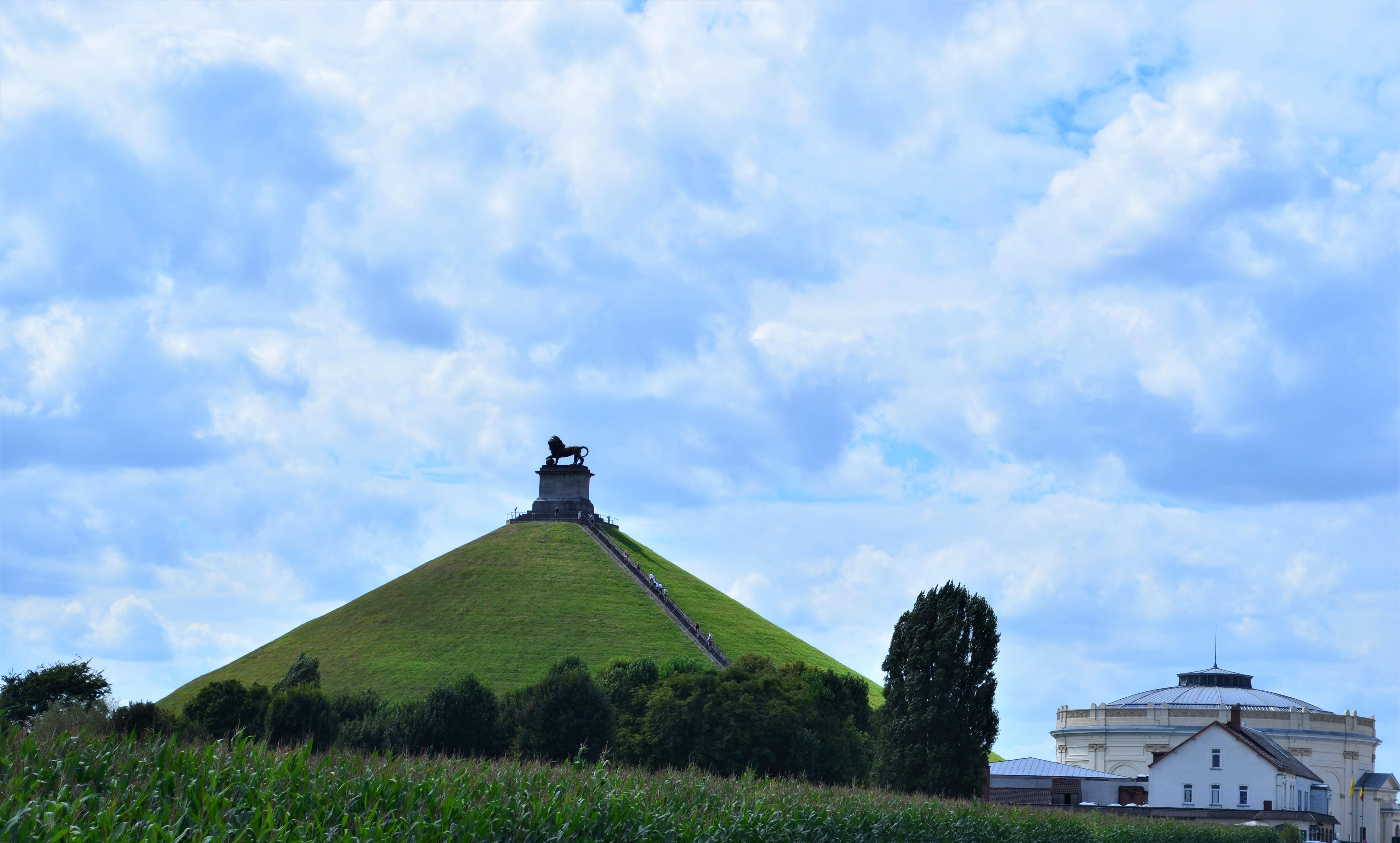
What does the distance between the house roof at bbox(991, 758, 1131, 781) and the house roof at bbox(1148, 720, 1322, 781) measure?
275 inches

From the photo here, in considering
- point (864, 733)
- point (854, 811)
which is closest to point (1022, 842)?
point (854, 811)

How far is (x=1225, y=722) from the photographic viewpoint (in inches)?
4806

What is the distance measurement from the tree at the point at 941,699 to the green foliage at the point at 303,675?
160 feet

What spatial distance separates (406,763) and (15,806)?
5636 millimetres

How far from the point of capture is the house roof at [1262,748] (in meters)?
94.4

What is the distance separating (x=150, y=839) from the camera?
32.5 feet

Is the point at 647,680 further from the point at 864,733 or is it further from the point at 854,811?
the point at 854,811

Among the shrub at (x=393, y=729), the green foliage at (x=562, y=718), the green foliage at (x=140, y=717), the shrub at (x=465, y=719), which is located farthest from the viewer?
the shrub at (x=465, y=719)

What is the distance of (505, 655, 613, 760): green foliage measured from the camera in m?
86.9

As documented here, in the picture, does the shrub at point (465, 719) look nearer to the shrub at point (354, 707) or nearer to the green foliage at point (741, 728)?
the shrub at point (354, 707)

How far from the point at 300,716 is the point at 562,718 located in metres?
17.7

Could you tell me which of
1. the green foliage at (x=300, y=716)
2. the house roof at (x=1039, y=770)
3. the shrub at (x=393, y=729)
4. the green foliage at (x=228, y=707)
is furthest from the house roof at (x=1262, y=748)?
the green foliage at (x=228, y=707)

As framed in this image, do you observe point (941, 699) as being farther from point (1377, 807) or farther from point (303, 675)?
point (1377, 807)

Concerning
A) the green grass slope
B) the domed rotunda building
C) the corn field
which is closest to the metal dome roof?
the domed rotunda building
